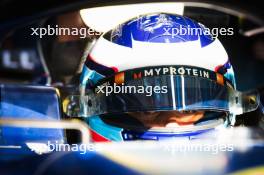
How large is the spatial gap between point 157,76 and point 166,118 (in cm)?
11

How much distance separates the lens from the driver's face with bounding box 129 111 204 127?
135 cm

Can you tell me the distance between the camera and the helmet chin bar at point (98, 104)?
137cm

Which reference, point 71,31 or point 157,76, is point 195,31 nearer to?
point 157,76

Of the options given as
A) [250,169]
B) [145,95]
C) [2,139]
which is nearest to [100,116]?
[145,95]

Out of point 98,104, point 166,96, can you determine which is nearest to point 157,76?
point 166,96

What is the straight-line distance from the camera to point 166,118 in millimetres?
1357

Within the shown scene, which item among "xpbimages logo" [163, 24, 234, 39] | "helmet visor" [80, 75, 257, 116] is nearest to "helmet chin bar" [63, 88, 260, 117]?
"helmet visor" [80, 75, 257, 116]

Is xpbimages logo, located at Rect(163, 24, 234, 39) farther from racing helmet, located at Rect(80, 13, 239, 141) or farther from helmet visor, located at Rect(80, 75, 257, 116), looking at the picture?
helmet visor, located at Rect(80, 75, 257, 116)

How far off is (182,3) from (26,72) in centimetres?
91

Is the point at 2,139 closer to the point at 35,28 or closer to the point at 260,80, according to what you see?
the point at 35,28

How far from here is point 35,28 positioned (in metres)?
1.39

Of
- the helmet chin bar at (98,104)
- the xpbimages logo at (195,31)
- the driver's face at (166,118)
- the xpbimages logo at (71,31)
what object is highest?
the xpbimages logo at (71,31)

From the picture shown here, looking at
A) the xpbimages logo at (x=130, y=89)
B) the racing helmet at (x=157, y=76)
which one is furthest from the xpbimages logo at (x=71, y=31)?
the xpbimages logo at (x=130, y=89)

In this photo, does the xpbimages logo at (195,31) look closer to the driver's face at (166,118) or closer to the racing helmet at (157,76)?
the racing helmet at (157,76)
